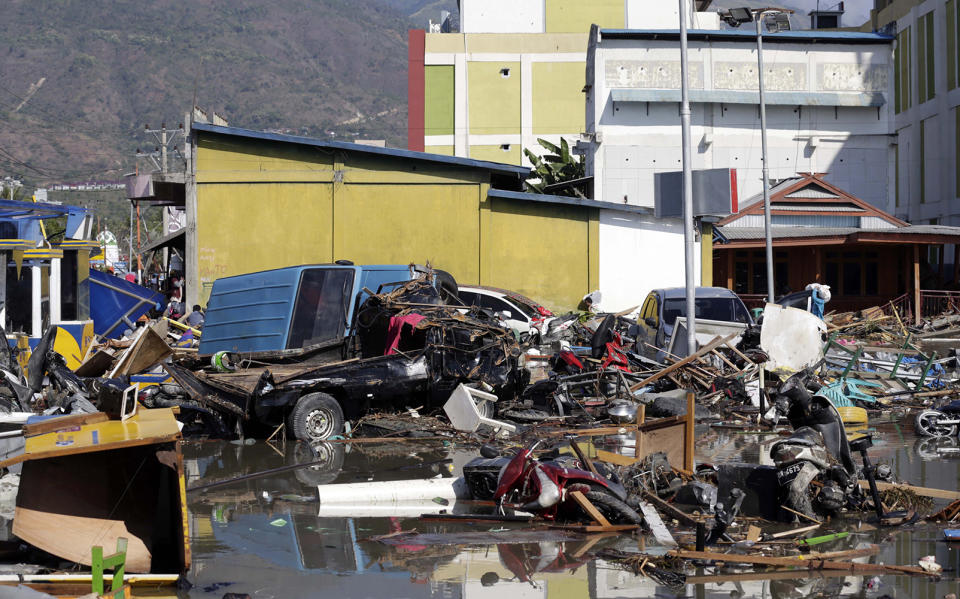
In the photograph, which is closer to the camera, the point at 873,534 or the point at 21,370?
the point at 873,534

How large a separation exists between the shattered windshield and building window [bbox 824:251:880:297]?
17.1 metres

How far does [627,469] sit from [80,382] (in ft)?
25.5

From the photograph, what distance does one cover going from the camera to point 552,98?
58.7 m

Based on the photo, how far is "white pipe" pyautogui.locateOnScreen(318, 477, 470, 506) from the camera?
9.41 meters

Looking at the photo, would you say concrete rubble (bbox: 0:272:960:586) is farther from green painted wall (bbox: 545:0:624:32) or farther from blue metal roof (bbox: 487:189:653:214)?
green painted wall (bbox: 545:0:624:32)

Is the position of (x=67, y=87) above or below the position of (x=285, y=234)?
above

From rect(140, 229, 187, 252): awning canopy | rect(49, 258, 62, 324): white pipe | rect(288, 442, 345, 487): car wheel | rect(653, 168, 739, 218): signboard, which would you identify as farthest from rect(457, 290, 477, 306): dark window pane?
rect(140, 229, 187, 252): awning canopy

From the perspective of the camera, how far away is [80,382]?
13.5 meters

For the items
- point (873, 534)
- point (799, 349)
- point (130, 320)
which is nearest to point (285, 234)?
point (130, 320)

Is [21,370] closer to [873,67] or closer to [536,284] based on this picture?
[536,284]

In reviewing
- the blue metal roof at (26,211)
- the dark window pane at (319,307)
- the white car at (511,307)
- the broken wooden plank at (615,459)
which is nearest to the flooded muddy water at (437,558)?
the broken wooden plank at (615,459)

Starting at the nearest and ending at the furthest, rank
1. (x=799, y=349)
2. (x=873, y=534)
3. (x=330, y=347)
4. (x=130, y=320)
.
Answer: (x=873, y=534) < (x=330, y=347) < (x=799, y=349) < (x=130, y=320)

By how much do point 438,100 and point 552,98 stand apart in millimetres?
6488

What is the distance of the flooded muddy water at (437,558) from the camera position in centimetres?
689
